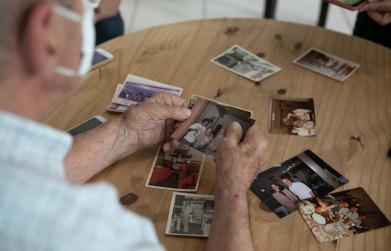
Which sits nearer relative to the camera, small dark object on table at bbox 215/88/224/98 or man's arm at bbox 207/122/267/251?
man's arm at bbox 207/122/267/251

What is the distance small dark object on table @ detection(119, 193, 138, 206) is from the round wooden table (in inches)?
0.5

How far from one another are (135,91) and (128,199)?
0.42 metres

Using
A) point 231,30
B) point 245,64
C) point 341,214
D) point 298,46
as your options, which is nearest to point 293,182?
point 341,214

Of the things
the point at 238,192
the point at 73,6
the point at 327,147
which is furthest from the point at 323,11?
the point at 73,6

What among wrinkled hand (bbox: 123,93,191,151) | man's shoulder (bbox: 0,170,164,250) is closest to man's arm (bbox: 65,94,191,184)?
wrinkled hand (bbox: 123,93,191,151)

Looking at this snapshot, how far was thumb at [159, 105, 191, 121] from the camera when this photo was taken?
1.24m

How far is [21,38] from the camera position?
635mm

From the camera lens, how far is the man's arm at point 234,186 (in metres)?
0.98

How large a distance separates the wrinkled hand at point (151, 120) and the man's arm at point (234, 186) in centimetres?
15

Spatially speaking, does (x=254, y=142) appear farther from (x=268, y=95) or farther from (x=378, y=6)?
(x=378, y=6)

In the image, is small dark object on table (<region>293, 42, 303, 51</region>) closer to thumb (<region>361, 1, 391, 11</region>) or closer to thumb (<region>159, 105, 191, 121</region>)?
thumb (<region>361, 1, 391, 11</region>)

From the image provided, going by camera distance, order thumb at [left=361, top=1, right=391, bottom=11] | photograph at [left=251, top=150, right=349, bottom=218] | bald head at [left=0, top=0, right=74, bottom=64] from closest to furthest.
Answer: bald head at [left=0, top=0, right=74, bottom=64]
photograph at [left=251, top=150, right=349, bottom=218]
thumb at [left=361, top=1, right=391, bottom=11]

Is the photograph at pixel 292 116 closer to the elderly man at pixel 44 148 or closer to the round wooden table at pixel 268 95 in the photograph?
the round wooden table at pixel 268 95

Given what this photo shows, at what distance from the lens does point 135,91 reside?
1421mm
